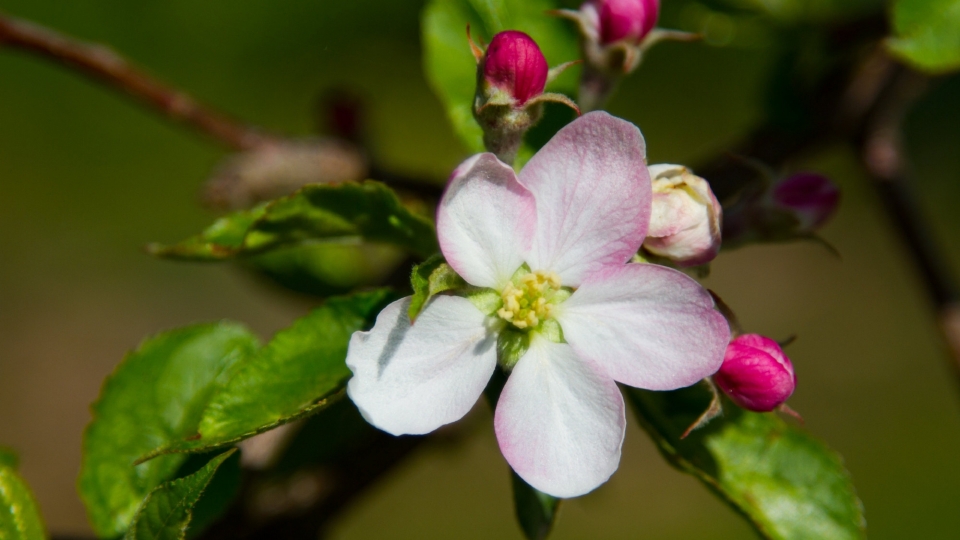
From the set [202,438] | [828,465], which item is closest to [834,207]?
[828,465]

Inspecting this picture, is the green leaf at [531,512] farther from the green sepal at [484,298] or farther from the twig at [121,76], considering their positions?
the twig at [121,76]

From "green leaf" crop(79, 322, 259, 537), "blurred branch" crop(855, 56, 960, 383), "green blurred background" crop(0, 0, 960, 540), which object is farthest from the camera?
"green blurred background" crop(0, 0, 960, 540)

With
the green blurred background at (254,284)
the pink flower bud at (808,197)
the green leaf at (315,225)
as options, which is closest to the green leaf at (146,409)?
the green leaf at (315,225)

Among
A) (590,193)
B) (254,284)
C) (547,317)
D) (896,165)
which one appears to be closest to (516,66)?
(590,193)

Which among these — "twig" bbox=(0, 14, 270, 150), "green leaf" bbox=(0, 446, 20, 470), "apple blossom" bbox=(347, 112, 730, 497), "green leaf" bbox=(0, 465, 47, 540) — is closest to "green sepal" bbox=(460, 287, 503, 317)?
"apple blossom" bbox=(347, 112, 730, 497)

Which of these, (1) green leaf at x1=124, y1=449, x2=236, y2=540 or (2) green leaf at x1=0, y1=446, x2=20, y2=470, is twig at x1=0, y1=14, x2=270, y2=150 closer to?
(2) green leaf at x1=0, y1=446, x2=20, y2=470

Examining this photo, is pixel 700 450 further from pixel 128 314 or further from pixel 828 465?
pixel 128 314
